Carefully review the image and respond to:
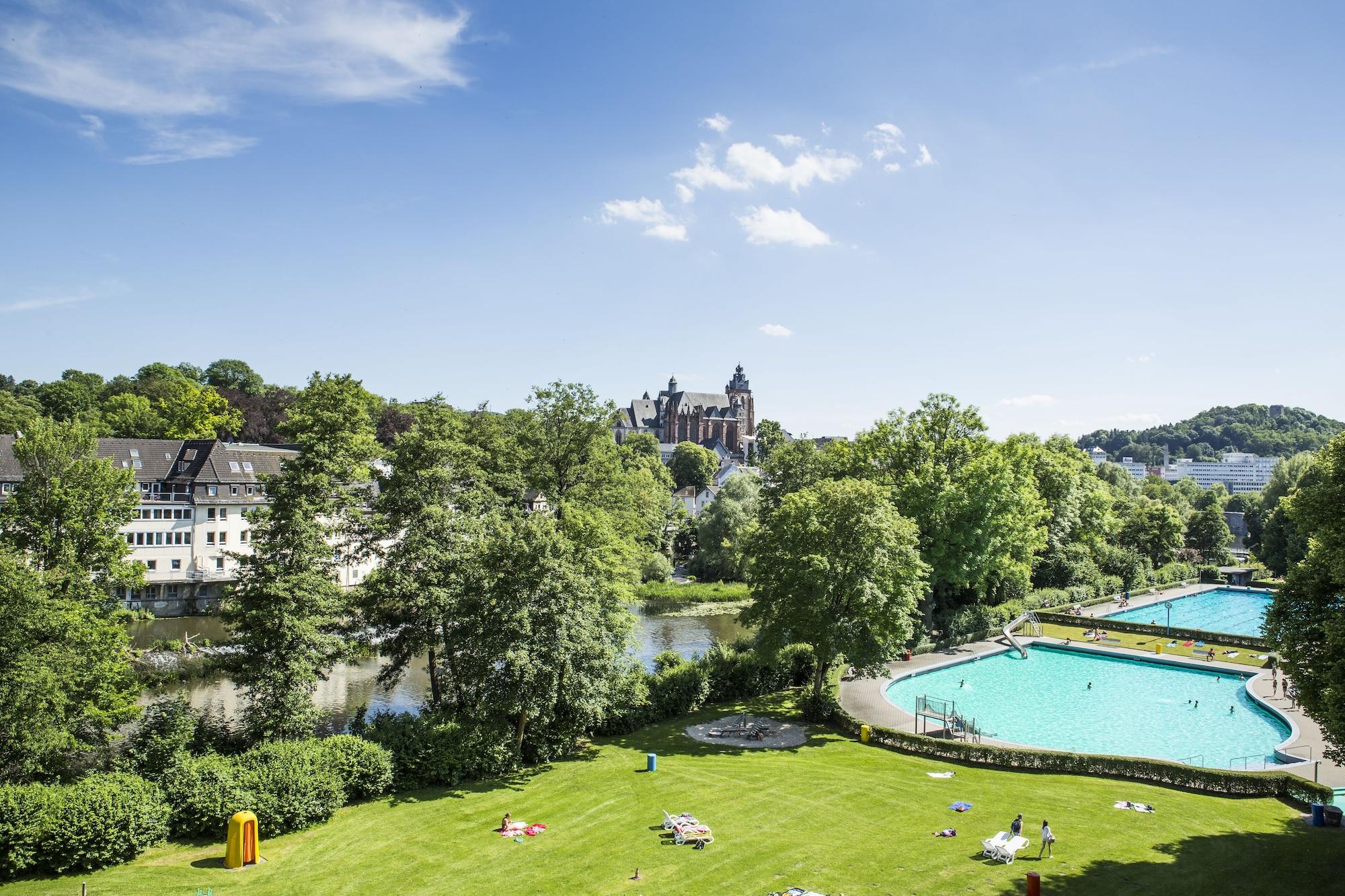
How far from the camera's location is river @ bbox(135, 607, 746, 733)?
35688 mm

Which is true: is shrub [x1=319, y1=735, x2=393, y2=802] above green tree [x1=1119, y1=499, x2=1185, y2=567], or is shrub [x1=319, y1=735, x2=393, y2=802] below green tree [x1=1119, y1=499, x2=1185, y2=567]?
below

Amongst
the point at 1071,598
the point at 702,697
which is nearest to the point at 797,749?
the point at 702,697

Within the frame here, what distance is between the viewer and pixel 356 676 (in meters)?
41.8

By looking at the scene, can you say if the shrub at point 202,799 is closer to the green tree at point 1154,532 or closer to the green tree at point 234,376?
the green tree at point 1154,532

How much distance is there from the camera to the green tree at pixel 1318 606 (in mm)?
17312

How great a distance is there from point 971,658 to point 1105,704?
6.98 meters

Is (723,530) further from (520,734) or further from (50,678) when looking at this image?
(50,678)

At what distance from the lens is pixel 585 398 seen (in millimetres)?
39188

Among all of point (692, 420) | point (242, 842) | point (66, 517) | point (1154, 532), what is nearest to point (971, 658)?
point (242, 842)

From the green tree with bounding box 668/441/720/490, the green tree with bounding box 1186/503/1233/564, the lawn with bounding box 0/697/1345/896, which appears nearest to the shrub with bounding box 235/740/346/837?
the lawn with bounding box 0/697/1345/896

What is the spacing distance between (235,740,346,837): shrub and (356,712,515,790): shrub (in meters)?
2.21

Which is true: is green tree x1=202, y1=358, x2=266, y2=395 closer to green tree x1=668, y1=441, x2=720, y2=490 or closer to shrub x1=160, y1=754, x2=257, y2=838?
green tree x1=668, y1=441, x2=720, y2=490

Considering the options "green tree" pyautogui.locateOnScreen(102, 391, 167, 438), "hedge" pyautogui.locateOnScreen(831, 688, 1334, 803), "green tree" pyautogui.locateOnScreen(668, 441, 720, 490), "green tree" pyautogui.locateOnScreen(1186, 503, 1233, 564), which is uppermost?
"green tree" pyautogui.locateOnScreen(102, 391, 167, 438)

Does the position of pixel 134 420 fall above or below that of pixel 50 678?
above
